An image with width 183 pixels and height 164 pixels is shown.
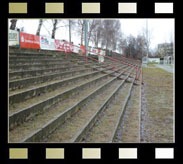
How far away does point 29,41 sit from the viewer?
36.6 feet

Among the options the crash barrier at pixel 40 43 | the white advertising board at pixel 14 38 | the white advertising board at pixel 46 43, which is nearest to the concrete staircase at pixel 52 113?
the white advertising board at pixel 14 38

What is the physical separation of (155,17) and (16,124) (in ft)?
7.42

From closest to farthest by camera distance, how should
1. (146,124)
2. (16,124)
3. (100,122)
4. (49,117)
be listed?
1. (16,124)
2. (49,117)
3. (100,122)
4. (146,124)

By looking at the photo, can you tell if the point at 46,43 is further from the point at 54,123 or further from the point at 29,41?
the point at 54,123

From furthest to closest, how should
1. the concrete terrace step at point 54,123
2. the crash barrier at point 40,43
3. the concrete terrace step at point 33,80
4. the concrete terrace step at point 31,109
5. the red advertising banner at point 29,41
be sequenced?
the red advertising banner at point 29,41, the crash barrier at point 40,43, the concrete terrace step at point 33,80, the concrete terrace step at point 31,109, the concrete terrace step at point 54,123

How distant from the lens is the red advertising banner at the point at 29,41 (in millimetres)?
10438

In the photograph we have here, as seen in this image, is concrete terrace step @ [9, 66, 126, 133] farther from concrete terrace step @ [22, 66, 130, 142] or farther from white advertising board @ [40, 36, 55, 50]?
white advertising board @ [40, 36, 55, 50]

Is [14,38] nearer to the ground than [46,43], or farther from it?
nearer to the ground

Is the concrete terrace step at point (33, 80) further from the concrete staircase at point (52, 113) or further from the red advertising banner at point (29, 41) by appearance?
the red advertising banner at point (29, 41)

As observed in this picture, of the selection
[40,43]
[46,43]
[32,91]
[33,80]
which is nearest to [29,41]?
[40,43]
